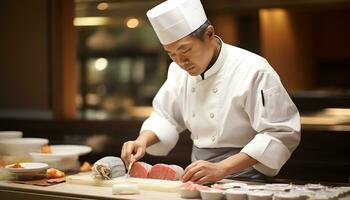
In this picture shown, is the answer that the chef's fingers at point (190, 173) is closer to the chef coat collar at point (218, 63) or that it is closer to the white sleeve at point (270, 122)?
the white sleeve at point (270, 122)

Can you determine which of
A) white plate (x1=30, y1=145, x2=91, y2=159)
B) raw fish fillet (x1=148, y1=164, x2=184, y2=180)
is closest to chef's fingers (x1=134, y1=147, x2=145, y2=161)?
raw fish fillet (x1=148, y1=164, x2=184, y2=180)

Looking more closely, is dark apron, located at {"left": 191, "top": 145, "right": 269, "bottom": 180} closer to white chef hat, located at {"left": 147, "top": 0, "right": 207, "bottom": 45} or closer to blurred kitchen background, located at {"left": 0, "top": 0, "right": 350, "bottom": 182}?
white chef hat, located at {"left": 147, "top": 0, "right": 207, "bottom": 45}

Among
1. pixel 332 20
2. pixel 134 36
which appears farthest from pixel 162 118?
pixel 134 36

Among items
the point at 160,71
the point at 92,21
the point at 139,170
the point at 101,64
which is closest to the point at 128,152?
the point at 139,170

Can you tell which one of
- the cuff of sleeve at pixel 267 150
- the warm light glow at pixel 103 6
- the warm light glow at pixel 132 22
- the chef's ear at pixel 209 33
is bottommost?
the cuff of sleeve at pixel 267 150

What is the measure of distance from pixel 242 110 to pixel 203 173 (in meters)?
0.51

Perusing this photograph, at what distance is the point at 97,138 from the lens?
→ 5363mm

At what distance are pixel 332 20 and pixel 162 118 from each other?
3.62 metres

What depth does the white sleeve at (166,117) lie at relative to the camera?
3439 mm

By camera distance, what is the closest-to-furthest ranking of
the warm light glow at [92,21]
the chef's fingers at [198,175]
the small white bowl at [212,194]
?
the small white bowl at [212,194] < the chef's fingers at [198,175] < the warm light glow at [92,21]

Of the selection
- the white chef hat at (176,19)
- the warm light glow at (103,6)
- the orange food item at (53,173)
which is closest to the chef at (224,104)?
the white chef hat at (176,19)

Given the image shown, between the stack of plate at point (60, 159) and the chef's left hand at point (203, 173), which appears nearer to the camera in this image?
the chef's left hand at point (203, 173)

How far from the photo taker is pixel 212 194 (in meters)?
2.43

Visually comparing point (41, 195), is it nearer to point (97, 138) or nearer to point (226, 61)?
point (226, 61)
